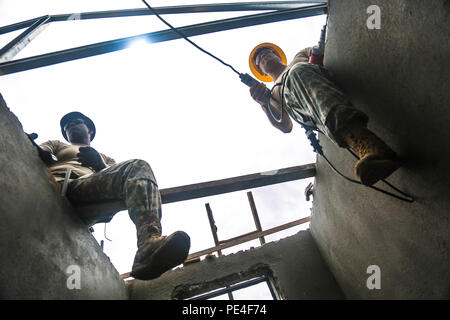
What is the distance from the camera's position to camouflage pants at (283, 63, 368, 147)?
136cm

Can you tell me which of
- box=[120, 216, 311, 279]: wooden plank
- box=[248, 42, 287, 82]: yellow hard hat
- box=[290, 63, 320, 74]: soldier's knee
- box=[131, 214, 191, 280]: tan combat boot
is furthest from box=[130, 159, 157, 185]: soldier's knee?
box=[248, 42, 287, 82]: yellow hard hat

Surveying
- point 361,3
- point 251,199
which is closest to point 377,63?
point 361,3

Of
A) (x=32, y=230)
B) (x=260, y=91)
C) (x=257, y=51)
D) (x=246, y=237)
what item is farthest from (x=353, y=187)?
(x=257, y=51)

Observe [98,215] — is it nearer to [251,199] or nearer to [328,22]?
[328,22]

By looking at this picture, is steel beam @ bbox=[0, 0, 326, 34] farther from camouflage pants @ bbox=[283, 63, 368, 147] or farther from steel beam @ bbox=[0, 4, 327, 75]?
camouflage pants @ bbox=[283, 63, 368, 147]

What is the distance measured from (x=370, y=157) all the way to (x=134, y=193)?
144cm

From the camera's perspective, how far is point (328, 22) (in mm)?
1956

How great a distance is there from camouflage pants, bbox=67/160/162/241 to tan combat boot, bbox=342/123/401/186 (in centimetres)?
118

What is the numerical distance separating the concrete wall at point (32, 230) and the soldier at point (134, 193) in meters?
0.20

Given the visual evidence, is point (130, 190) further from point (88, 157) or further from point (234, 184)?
point (234, 184)

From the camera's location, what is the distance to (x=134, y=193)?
173 cm

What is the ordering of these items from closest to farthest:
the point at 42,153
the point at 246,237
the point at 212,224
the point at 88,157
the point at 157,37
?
the point at 42,153, the point at 88,157, the point at 157,37, the point at 246,237, the point at 212,224

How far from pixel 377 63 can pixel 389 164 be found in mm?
694

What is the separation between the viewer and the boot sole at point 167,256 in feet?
4.26
